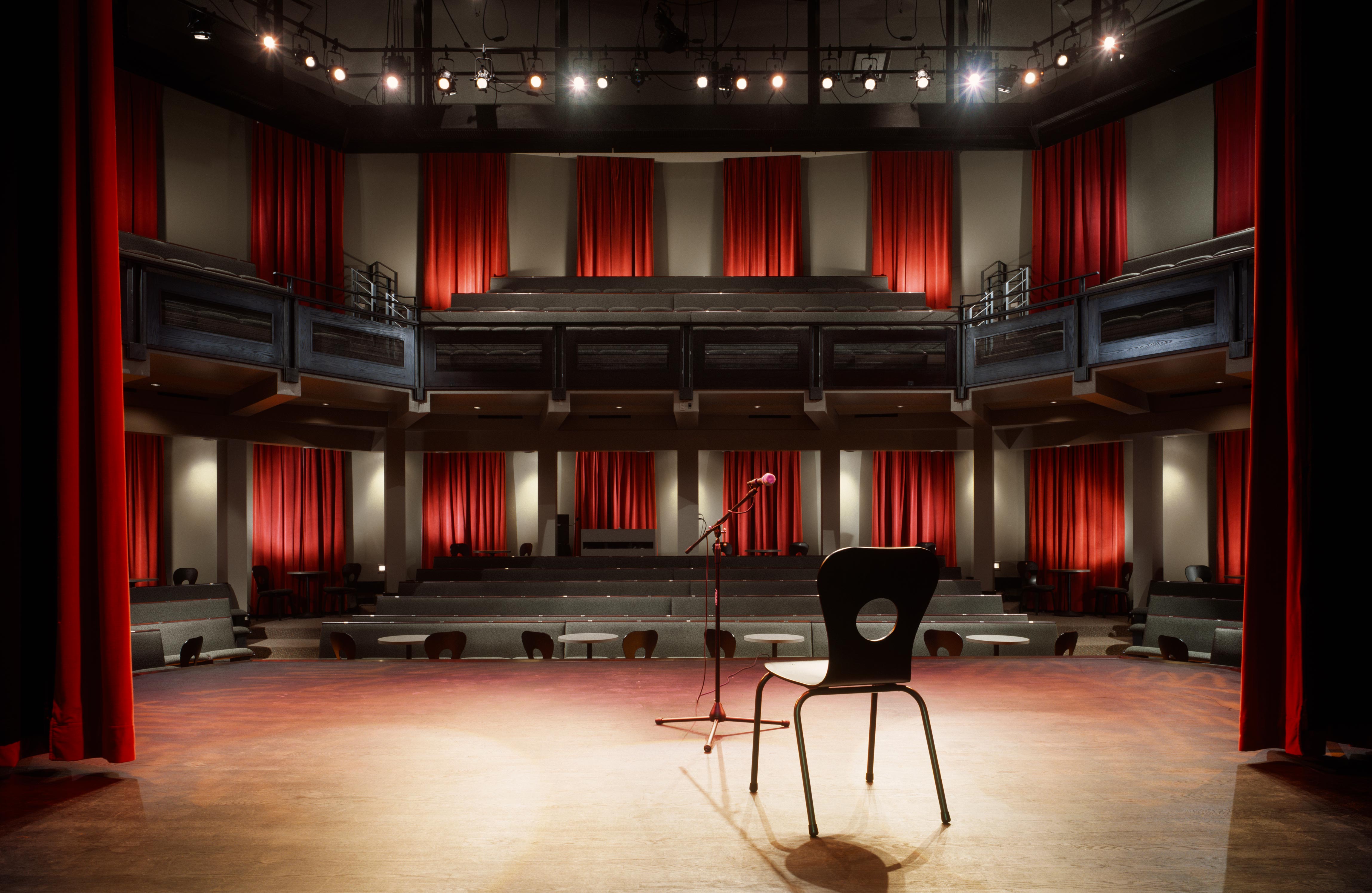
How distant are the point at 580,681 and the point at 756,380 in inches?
295

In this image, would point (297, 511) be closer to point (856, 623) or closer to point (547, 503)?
point (547, 503)

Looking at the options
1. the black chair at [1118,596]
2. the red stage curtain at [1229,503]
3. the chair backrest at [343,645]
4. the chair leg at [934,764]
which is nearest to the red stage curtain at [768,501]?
the black chair at [1118,596]

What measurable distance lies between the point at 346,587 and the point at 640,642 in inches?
319

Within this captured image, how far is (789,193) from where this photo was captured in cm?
1486

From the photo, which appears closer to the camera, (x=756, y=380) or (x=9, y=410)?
(x=9, y=410)

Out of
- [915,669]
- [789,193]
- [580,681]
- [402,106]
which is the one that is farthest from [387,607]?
[789,193]

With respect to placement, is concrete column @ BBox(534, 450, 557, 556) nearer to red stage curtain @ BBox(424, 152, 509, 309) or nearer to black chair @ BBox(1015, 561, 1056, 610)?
red stage curtain @ BBox(424, 152, 509, 309)

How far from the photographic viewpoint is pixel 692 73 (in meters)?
12.9

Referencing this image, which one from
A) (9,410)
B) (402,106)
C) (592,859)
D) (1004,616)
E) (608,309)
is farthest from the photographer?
(402,106)

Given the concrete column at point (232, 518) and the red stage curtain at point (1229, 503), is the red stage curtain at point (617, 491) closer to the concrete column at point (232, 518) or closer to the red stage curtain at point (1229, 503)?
the concrete column at point (232, 518)

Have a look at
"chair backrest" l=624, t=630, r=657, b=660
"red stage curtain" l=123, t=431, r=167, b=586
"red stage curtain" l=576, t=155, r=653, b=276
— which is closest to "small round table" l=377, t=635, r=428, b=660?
"chair backrest" l=624, t=630, r=657, b=660

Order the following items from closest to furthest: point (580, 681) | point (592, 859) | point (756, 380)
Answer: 1. point (592, 859)
2. point (580, 681)
3. point (756, 380)

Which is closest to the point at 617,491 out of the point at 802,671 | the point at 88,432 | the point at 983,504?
the point at 983,504

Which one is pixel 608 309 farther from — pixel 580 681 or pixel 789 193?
pixel 580 681
